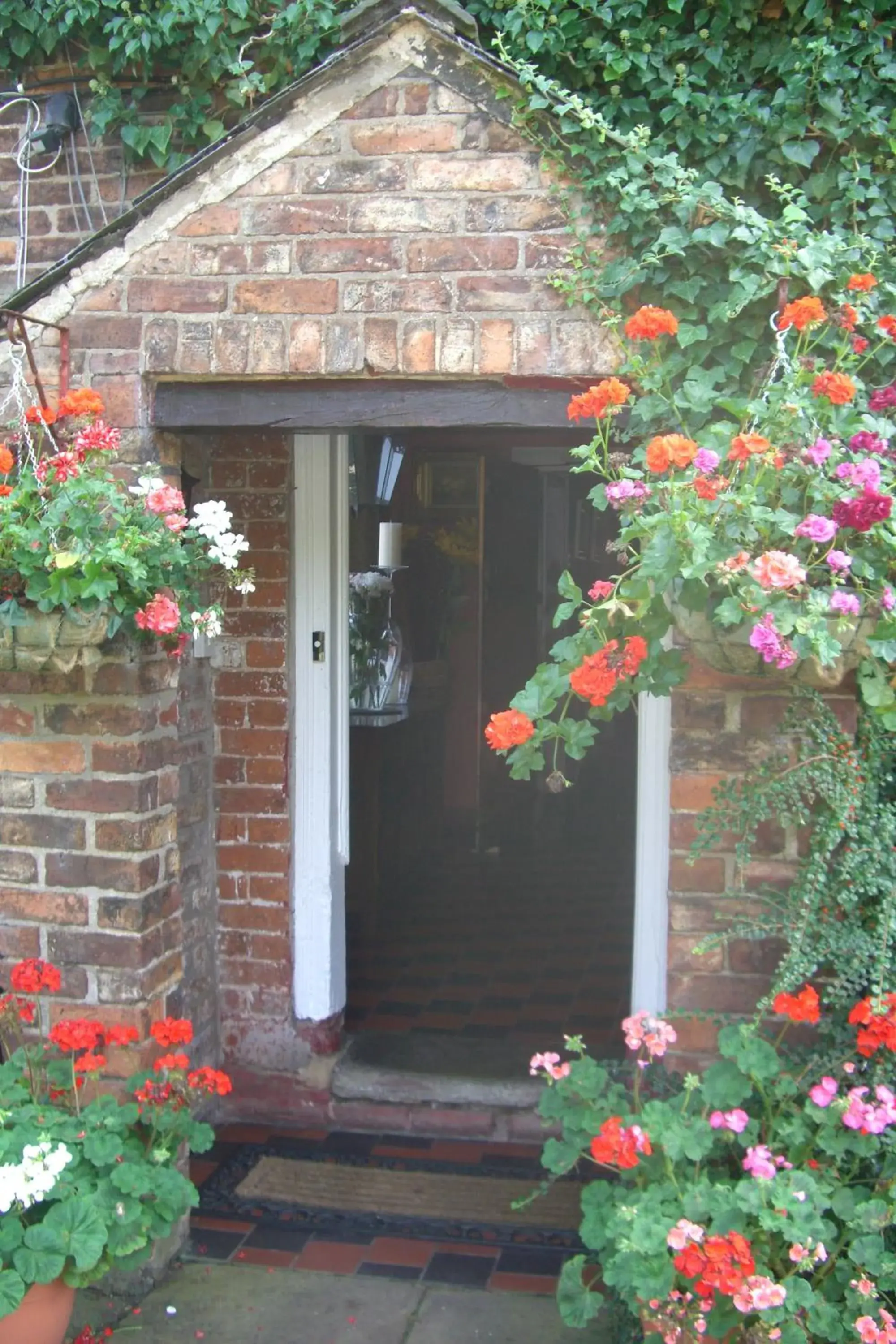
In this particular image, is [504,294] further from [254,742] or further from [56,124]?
[254,742]

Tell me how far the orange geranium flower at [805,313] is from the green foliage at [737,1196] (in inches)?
54.2

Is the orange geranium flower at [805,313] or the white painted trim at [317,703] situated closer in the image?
the orange geranium flower at [805,313]

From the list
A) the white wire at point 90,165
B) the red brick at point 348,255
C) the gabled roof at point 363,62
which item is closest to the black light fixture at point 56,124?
the white wire at point 90,165

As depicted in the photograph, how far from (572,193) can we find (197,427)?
1026 mm

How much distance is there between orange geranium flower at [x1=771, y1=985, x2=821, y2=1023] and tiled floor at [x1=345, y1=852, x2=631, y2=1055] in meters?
1.98

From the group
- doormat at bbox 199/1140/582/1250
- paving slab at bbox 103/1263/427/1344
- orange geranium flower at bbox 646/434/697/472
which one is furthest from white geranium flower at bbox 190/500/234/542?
doormat at bbox 199/1140/582/1250

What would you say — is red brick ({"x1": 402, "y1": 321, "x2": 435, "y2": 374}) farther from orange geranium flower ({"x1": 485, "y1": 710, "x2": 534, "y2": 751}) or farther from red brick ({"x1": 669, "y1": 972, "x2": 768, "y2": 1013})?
red brick ({"x1": 669, "y1": 972, "x2": 768, "y2": 1013})

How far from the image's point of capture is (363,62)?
2.82m

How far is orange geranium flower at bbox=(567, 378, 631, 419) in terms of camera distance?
2.40 metres

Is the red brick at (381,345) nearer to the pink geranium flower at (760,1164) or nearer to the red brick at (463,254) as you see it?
the red brick at (463,254)

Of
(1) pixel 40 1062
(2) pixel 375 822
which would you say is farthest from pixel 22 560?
(2) pixel 375 822

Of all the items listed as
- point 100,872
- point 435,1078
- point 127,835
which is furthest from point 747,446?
point 435,1078

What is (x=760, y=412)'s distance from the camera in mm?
2326

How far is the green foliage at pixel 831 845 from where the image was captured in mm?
2420
